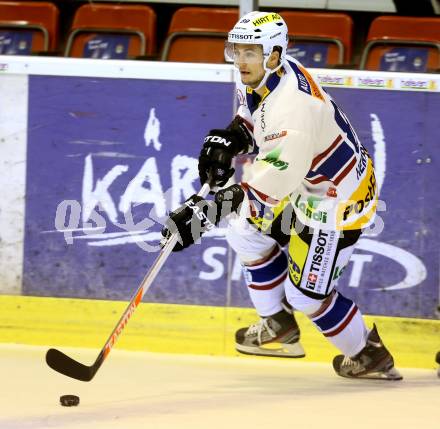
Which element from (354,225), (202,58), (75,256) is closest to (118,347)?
(75,256)

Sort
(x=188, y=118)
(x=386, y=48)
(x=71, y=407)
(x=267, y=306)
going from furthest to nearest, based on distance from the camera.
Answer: (x=386, y=48) < (x=188, y=118) < (x=267, y=306) < (x=71, y=407)

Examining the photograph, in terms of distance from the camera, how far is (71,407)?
140 inches

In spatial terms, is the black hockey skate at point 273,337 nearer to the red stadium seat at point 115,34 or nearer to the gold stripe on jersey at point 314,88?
the gold stripe on jersey at point 314,88

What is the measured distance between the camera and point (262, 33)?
3.69m

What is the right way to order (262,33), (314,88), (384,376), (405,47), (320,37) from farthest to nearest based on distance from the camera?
(320,37) → (405,47) → (384,376) → (314,88) → (262,33)

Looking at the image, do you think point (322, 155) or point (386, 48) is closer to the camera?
point (322, 155)

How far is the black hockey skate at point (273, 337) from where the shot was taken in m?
4.19

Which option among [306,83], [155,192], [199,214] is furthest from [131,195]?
[306,83]

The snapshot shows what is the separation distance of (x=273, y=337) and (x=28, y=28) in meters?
2.43

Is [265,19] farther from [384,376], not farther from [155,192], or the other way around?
[384,376]

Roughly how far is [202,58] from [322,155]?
173 centimetres

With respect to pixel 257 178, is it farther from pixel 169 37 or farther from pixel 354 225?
pixel 169 37

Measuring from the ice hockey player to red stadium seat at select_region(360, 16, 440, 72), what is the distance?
4.14 feet

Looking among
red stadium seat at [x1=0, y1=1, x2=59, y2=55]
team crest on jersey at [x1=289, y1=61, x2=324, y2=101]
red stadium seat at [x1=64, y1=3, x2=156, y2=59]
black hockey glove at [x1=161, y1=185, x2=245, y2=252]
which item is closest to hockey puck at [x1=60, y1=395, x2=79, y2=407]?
black hockey glove at [x1=161, y1=185, x2=245, y2=252]
